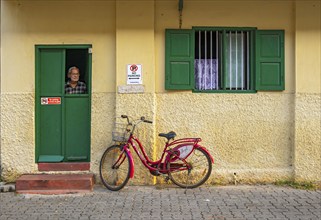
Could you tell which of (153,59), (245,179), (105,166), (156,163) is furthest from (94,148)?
(245,179)

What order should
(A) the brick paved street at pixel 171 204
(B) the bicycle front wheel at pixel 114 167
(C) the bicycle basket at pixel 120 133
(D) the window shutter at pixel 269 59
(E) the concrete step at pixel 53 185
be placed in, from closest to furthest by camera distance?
(A) the brick paved street at pixel 171 204
(E) the concrete step at pixel 53 185
(C) the bicycle basket at pixel 120 133
(B) the bicycle front wheel at pixel 114 167
(D) the window shutter at pixel 269 59

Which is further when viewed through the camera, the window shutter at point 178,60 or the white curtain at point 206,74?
the white curtain at point 206,74

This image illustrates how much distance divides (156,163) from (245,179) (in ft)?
5.41

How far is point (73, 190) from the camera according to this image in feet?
25.7

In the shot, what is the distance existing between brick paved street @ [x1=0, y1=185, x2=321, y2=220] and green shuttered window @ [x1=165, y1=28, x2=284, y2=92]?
1833 mm

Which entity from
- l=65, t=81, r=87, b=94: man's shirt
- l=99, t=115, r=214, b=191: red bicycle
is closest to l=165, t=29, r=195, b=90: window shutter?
l=99, t=115, r=214, b=191: red bicycle

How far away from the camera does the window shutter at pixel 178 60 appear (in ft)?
27.0

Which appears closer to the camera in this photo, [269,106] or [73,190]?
[73,190]

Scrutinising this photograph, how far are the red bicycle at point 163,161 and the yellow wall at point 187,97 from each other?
248 mm

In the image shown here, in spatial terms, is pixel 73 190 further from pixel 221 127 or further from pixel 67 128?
pixel 221 127

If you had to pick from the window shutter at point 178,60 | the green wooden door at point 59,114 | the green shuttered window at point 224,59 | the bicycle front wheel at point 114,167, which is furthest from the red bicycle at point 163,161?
the green shuttered window at point 224,59

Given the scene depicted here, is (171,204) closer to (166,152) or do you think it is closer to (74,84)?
(166,152)

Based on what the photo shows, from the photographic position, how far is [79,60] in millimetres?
8516

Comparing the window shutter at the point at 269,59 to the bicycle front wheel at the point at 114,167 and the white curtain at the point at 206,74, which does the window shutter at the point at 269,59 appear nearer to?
the white curtain at the point at 206,74
